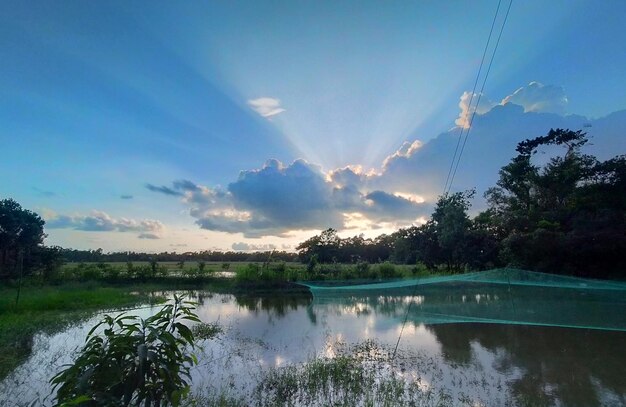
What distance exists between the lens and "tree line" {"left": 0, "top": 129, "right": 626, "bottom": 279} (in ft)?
59.7

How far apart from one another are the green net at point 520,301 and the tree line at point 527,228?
783cm

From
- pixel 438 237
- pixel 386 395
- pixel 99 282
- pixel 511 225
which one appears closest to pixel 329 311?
pixel 386 395

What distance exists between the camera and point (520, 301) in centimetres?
1152

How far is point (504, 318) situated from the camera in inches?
413

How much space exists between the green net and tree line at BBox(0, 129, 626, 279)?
7.83m

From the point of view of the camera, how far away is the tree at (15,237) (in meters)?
22.7

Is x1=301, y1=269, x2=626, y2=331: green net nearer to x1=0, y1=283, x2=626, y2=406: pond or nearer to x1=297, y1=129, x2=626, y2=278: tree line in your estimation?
x1=0, y1=283, x2=626, y2=406: pond

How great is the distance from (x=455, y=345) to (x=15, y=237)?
86.7ft

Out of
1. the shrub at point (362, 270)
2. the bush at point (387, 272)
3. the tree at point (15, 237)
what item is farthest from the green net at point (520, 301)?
the tree at point (15, 237)

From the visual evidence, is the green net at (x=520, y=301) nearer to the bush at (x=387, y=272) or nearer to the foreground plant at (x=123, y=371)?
the foreground plant at (x=123, y=371)

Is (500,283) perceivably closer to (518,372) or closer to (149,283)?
(518,372)

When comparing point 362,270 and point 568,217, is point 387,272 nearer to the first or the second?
point 362,270

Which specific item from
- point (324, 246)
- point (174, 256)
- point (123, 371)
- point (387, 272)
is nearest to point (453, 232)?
point (387, 272)

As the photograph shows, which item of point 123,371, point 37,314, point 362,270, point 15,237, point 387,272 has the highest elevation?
point 15,237
